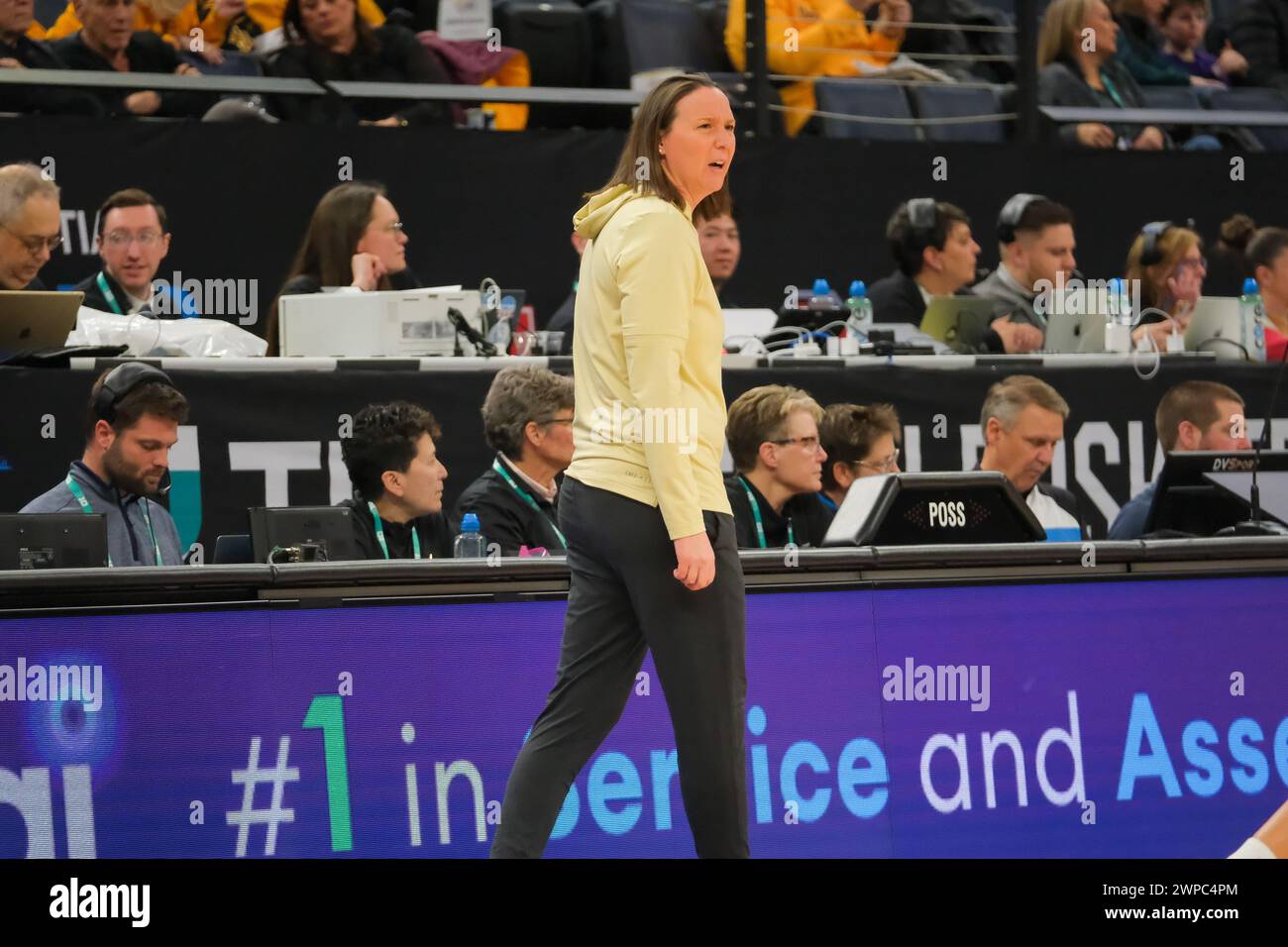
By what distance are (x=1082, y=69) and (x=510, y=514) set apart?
5.24 meters

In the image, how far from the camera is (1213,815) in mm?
4375

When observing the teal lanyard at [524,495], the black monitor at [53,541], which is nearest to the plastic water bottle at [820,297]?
the teal lanyard at [524,495]

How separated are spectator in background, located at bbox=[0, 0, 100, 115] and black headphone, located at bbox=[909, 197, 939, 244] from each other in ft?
11.0

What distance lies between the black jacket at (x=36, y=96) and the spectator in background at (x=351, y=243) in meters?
1.44

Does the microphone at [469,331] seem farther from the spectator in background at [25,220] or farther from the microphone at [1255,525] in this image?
the microphone at [1255,525]

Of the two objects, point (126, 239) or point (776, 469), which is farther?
point (126, 239)

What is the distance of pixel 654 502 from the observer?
3373 millimetres

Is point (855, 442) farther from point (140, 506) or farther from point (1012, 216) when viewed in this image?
point (140, 506)

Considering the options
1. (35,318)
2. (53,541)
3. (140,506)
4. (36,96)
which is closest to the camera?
(53,541)

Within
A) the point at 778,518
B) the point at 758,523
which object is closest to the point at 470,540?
the point at 758,523

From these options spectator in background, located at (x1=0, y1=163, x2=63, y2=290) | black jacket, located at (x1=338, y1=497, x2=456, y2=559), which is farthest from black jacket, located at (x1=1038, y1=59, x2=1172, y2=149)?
spectator in background, located at (x1=0, y1=163, x2=63, y2=290)

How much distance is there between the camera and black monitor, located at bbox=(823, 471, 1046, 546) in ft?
15.0

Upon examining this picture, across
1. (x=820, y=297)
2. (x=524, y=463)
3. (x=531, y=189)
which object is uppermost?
(x=531, y=189)

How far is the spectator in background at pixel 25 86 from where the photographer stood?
7.75 m
